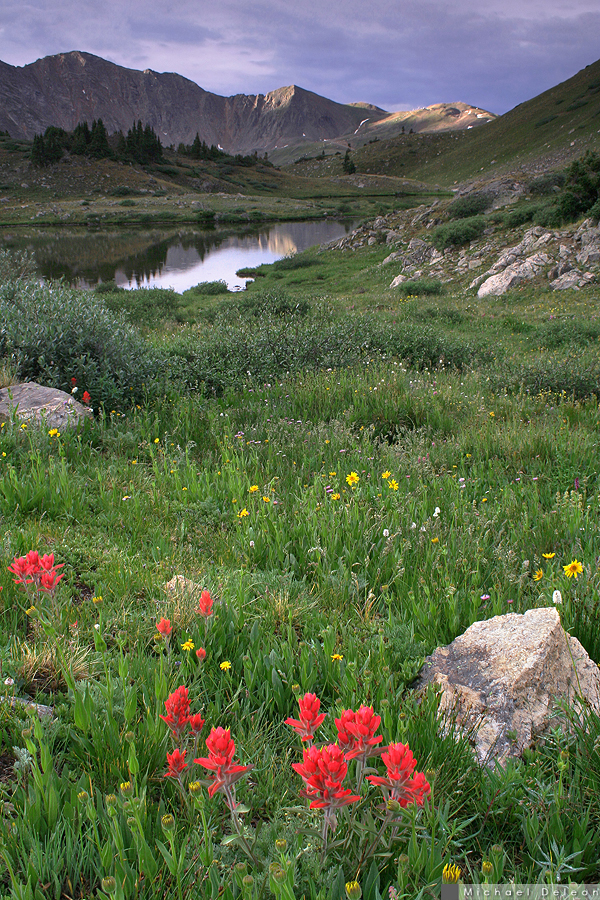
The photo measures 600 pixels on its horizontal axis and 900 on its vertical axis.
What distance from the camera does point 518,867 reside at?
1.62 meters

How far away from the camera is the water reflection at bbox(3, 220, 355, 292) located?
1396 inches

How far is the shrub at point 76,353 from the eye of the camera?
7.39 meters

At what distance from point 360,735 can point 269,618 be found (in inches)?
65.0

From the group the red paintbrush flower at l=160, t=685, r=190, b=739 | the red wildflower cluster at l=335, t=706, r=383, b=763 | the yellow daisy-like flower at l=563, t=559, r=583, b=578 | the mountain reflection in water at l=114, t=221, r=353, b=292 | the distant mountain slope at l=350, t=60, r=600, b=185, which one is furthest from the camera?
the distant mountain slope at l=350, t=60, r=600, b=185

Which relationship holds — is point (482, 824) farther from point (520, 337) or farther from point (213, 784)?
point (520, 337)

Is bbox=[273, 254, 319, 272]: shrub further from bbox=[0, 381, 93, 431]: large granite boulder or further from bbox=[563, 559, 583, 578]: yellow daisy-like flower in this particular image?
bbox=[563, 559, 583, 578]: yellow daisy-like flower

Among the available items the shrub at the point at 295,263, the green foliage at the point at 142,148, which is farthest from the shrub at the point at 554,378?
the green foliage at the point at 142,148

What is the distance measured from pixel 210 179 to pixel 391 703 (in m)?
130

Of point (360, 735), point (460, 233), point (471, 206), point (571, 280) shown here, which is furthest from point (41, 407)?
point (471, 206)

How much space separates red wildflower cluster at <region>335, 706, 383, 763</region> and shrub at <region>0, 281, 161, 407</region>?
6663mm

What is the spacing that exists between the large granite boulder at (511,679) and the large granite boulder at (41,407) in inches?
193

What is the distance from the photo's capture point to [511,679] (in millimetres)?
2234

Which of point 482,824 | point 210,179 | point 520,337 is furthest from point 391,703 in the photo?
point 210,179

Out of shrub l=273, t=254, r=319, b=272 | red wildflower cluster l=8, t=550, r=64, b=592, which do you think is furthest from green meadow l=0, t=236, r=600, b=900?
shrub l=273, t=254, r=319, b=272
